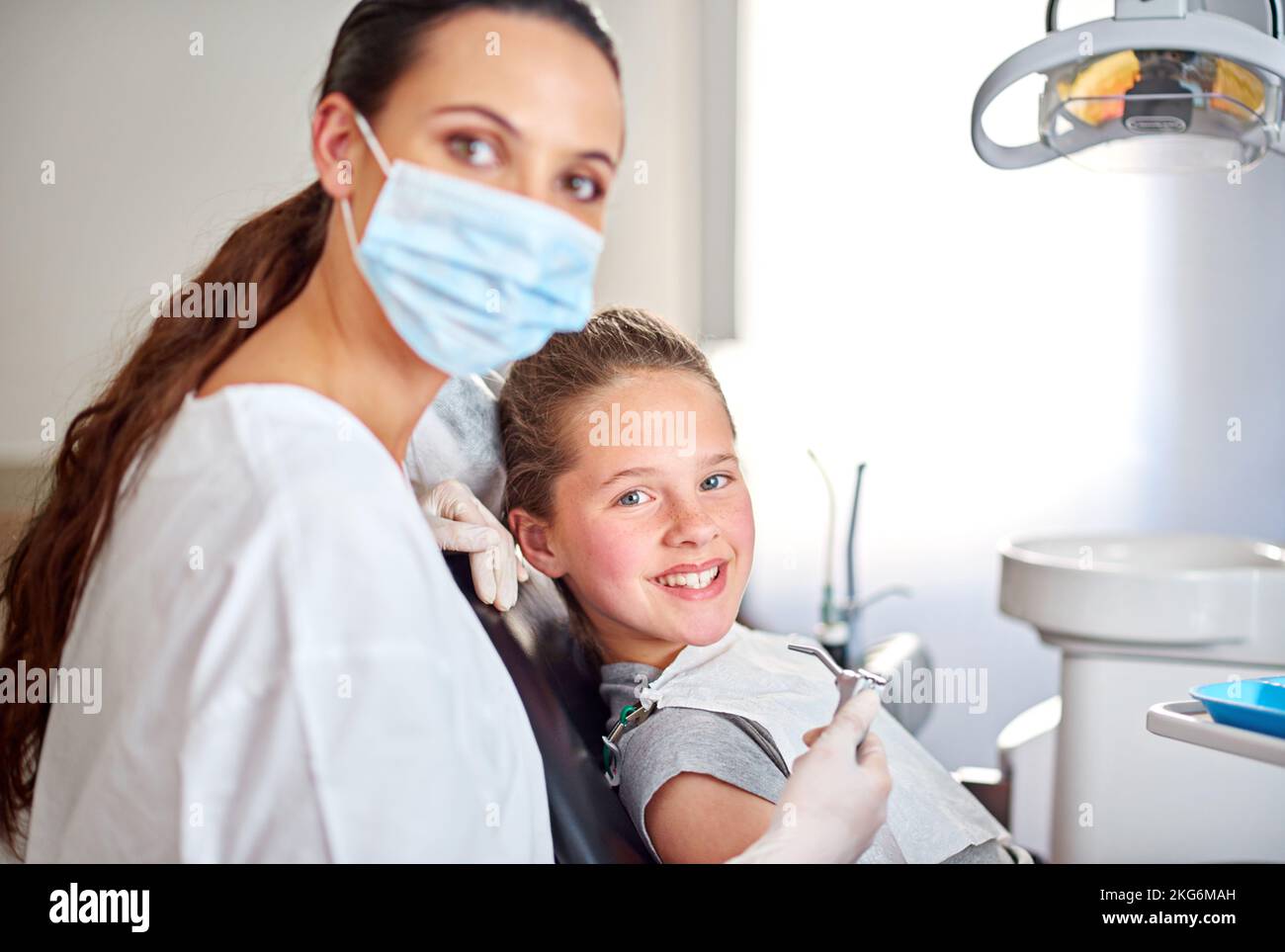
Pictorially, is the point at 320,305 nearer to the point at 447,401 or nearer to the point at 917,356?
the point at 447,401

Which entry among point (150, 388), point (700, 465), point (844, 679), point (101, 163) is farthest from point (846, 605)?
point (101, 163)

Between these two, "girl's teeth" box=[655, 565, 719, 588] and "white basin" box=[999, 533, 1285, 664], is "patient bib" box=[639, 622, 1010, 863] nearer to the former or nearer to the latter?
"girl's teeth" box=[655, 565, 719, 588]

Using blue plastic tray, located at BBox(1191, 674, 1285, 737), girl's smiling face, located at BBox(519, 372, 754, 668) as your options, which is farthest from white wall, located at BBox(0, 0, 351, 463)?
blue plastic tray, located at BBox(1191, 674, 1285, 737)

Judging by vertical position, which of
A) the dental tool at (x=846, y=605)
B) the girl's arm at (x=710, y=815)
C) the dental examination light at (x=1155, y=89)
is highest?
the dental examination light at (x=1155, y=89)

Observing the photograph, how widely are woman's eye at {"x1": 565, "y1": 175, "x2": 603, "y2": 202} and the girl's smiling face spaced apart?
234 millimetres

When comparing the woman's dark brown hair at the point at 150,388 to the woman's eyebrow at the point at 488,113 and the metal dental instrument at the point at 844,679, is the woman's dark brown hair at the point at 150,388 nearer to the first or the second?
the woman's eyebrow at the point at 488,113

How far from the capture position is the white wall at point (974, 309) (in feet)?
4.96

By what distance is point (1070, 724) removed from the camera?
5.09 feet

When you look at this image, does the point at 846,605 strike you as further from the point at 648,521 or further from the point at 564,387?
the point at 564,387

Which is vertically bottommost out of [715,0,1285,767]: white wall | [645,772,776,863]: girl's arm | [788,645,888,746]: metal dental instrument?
[645,772,776,863]: girl's arm

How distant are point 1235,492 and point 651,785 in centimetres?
87

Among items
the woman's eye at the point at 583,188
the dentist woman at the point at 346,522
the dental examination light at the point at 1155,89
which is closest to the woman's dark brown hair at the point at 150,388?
the dentist woman at the point at 346,522

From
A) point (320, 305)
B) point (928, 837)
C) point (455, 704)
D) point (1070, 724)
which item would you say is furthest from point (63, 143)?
point (1070, 724)

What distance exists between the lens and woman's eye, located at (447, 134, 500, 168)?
1.26m
